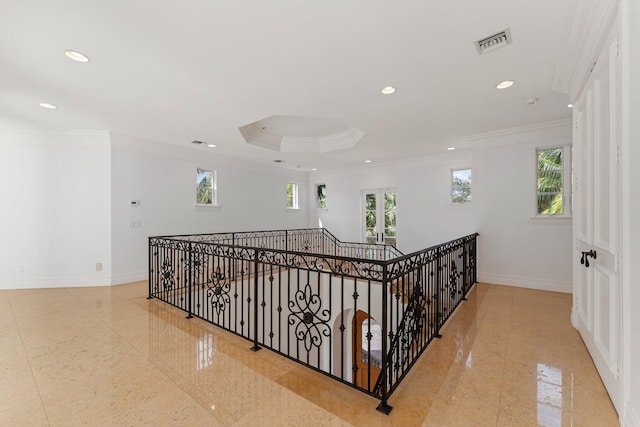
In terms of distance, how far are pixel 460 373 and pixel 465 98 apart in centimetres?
333

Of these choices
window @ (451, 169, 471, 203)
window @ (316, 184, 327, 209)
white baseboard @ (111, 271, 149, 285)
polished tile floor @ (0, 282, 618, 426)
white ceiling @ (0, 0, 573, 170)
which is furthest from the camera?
window @ (316, 184, 327, 209)

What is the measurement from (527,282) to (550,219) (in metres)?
1.20

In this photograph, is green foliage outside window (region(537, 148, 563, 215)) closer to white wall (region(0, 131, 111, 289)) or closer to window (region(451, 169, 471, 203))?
window (region(451, 169, 471, 203))

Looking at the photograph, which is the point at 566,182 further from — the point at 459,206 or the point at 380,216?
the point at 380,216

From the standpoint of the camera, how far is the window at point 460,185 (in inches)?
266

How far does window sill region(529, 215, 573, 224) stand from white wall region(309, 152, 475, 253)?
5.50 ft

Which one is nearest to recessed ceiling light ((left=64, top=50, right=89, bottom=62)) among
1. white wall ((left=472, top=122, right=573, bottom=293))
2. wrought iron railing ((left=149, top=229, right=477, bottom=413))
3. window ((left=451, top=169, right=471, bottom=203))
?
wrought iron railing ((left=149, top=229, right=477, bottom=413))

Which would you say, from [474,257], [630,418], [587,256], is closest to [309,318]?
[630,418]

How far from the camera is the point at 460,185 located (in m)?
6.85

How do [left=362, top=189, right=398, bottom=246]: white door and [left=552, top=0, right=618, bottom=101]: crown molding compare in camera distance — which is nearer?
[left=552, top=0, right=618, bottom=101]: crown molding

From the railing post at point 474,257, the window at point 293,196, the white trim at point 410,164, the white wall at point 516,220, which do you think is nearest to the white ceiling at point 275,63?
the white wall at point 516,220

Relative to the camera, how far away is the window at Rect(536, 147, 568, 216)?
15.9ft

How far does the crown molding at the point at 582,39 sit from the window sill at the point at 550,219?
8.17 feet

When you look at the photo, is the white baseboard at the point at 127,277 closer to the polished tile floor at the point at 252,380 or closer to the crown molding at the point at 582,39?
the polished tile floor at the point at 252,380
